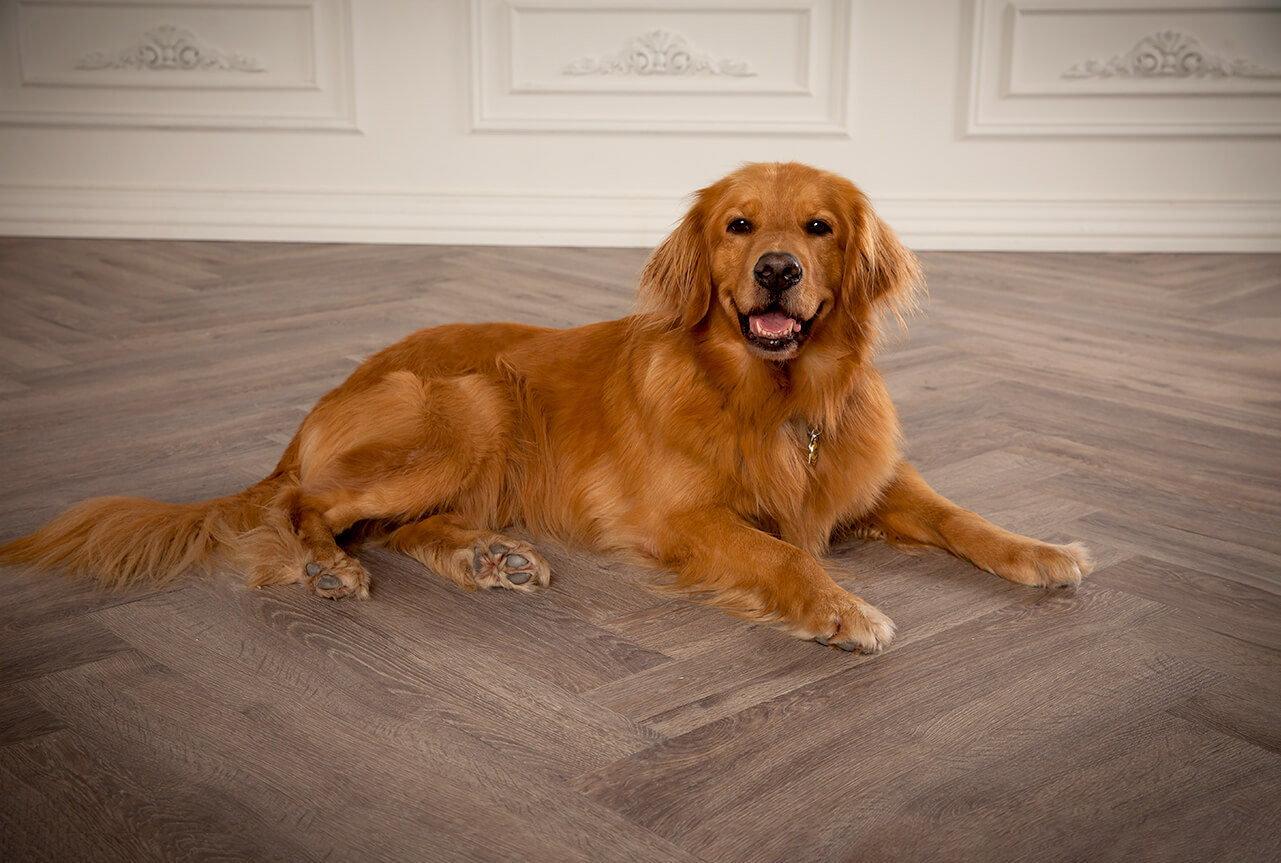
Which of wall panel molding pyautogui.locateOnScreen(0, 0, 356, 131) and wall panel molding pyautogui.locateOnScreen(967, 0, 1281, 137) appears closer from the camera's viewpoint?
wall panel molding pyautogui.locateOnScreen(967, 0, 1281, 137)

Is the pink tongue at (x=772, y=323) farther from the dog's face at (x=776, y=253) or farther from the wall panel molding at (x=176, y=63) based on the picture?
the wall panel molding at (x=176, y=63)

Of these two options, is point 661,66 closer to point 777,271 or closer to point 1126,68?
point 1126,68

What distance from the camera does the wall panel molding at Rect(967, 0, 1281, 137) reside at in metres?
5.98

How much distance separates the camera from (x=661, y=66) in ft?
20.3

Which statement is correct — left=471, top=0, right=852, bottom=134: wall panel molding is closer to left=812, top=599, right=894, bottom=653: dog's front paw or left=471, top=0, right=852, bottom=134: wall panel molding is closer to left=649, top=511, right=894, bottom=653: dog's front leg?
left=649, top=511, right=894, bottom=653: dog's front leg

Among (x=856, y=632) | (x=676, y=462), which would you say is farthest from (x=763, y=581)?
(x=676, y=462)

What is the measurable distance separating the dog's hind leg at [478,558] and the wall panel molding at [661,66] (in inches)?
165

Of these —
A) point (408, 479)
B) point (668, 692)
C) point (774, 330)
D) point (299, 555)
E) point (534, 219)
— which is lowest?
point (668, 692)

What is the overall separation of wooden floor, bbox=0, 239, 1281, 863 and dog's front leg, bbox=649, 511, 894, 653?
0.05m

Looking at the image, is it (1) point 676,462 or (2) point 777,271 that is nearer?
(2) point 777,271

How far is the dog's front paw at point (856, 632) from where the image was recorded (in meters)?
2.08

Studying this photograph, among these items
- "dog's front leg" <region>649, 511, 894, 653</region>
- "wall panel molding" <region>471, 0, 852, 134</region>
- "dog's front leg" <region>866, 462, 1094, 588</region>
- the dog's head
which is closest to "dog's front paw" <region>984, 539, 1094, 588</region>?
"dog's front leg" <region>866, 462, 1094, 588</region>

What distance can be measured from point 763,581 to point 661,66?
456cm

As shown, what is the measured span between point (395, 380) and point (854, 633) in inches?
48.1
